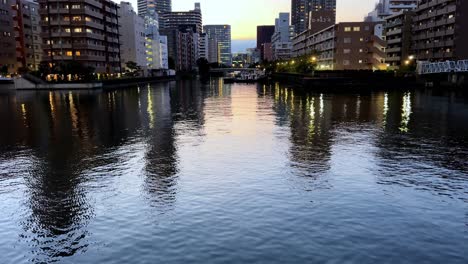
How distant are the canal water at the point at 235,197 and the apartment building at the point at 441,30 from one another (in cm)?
8635

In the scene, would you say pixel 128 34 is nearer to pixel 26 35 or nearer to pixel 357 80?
pixel 26 35

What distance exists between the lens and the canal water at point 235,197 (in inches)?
505

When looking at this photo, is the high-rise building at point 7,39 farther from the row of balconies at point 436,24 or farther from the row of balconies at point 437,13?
the row of balconies at point 437,13

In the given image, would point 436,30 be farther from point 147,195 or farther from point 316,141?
point 147,195

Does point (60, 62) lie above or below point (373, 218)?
above

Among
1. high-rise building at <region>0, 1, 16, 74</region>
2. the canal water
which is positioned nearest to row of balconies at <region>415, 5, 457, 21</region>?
the canal water

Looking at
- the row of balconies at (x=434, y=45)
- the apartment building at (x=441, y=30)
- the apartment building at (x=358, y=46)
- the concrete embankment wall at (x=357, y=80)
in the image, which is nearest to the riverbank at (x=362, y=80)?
the concrete embankment wall at (x=357, y=80)

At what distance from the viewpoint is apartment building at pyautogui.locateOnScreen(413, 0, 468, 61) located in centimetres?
10600

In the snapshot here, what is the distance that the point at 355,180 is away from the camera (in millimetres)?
20375

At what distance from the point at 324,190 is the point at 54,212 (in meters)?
12.1

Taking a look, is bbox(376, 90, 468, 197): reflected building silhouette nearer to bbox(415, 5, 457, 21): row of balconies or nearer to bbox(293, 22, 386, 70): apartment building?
bbox(415, 5, 457, 21): row of balconies

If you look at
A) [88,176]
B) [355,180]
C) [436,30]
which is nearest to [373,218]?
[355,180]

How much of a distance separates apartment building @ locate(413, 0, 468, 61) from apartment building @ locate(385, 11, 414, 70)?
11.5ft

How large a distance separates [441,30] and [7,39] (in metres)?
149
